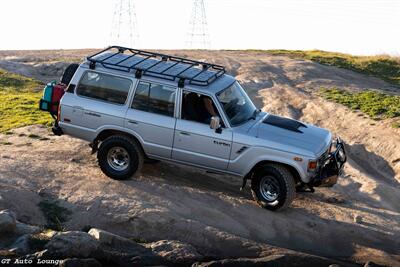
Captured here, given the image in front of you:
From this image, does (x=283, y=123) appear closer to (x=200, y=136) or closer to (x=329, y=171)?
(x=329, y=171)

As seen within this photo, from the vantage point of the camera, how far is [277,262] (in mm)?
8953

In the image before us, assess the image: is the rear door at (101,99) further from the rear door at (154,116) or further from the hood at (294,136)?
the hood at (294,136)

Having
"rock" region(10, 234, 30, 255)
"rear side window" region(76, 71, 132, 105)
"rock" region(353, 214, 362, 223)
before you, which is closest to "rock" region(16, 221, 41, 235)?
"rock" region(10, 234, 30, 255)

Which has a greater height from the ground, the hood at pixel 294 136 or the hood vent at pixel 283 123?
the hood vent at pixel 283 123

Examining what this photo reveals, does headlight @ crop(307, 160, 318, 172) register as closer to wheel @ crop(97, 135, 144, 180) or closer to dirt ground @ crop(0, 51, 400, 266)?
dirt ground @ crop(0, 51, 400, 266)

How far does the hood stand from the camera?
1019 centimetres

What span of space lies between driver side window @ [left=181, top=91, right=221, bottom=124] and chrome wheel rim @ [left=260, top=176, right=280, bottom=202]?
1.49 metres

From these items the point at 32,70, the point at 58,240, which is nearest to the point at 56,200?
the point at 58,240

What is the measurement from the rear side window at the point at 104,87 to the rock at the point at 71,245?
3.05 m

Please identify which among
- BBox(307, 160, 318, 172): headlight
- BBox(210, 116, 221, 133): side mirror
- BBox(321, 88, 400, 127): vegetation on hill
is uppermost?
BBox(210, 116, 221, 133): side mirror

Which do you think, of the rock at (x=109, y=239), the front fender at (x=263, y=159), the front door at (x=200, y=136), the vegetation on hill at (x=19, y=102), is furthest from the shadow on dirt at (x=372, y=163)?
the vegetation on hill at (x=19, y=102)

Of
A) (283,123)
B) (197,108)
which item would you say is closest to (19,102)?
(197,108)

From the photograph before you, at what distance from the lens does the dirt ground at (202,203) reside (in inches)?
390

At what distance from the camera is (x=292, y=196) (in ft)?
33.7
